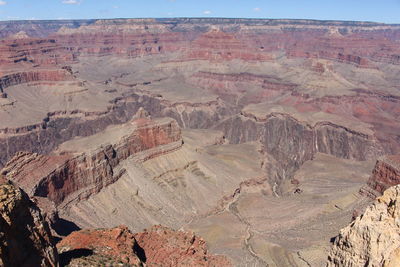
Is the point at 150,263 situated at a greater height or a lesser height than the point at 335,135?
greater

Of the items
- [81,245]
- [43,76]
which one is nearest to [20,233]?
[81,245]

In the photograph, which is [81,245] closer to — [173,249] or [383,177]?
[173,249]

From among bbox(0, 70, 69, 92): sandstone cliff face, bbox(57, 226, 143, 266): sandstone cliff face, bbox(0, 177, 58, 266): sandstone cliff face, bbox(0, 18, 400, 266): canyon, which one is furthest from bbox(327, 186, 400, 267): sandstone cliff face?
bbox(0, 70, 69, 92): sandstone cliff face

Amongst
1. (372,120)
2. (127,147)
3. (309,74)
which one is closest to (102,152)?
(127,147)

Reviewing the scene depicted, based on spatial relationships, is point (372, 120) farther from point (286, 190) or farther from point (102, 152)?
point (102, 152)

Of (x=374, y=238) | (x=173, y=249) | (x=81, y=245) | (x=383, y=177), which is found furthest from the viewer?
(x=383, y=177)

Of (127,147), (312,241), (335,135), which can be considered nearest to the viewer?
(312,241)

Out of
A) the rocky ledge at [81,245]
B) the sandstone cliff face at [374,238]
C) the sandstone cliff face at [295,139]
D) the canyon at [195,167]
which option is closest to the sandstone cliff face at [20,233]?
the rocky ledge at [81,245]
